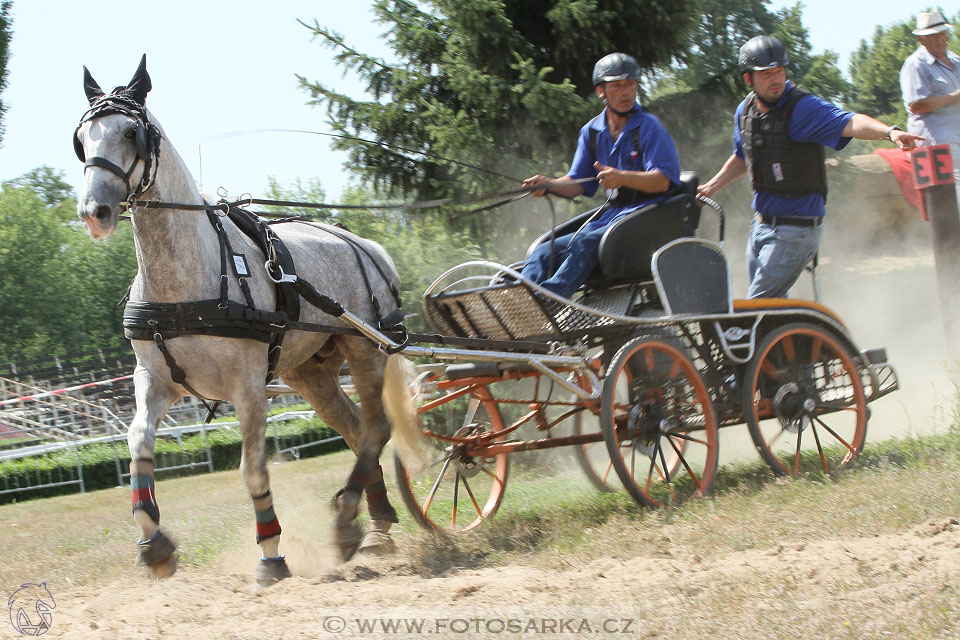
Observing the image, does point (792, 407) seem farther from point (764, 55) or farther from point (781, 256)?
point (764, 55)

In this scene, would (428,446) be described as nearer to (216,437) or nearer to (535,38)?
(535,38)

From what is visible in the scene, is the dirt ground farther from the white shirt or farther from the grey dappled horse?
the white shirt

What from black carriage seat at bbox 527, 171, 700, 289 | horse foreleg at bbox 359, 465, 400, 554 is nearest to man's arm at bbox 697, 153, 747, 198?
black carriage seat at bbox 527, 171, 700, 289

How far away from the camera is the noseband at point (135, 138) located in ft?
13.9

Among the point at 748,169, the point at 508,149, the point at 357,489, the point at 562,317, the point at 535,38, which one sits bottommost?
the point at 357,489

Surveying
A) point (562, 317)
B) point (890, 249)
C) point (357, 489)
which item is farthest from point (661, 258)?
point (890, 249)

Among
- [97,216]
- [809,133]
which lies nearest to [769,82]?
[809,133]

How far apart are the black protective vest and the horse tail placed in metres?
2.51

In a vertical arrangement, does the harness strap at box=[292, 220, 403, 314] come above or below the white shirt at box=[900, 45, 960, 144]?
below

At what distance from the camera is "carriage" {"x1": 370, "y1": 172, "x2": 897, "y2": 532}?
17.2 feet

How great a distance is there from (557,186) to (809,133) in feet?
5.03

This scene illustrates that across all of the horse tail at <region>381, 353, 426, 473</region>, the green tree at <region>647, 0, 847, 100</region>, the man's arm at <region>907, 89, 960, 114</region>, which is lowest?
the horse tail at <region>381, 353, 426, 473</region>

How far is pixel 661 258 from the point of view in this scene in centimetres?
521

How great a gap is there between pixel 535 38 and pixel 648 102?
1.56 m
